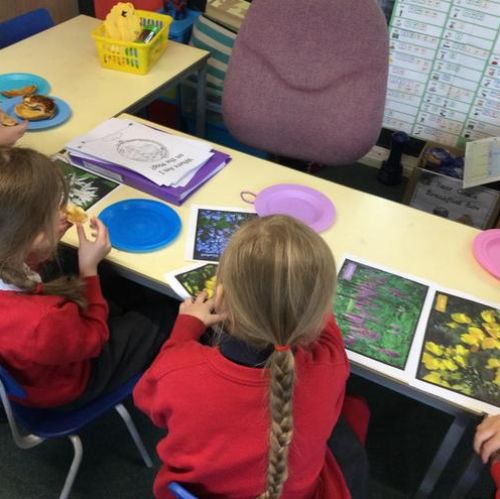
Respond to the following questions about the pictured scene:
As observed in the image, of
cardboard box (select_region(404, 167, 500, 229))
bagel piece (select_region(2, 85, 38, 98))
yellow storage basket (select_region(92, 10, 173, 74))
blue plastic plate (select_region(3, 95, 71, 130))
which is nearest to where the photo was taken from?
blue plastic plate (select_region(3, 95, 71, 130))

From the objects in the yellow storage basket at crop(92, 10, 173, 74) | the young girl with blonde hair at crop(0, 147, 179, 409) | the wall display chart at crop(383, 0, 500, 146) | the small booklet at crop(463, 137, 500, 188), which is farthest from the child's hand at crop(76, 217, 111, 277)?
the wall display chart at crop(383, 0, 500, 146)

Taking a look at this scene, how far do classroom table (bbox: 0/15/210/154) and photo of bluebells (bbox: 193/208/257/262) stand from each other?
0.53 meters

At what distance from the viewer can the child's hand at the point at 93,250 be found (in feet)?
3.94

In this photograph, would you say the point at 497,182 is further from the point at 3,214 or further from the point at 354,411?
the point at 3,214

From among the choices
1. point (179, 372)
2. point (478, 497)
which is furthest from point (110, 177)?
point (478, 497)

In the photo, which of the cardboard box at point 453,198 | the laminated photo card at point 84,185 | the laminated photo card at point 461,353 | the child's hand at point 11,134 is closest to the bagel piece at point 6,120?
the child's hand at point 11,134

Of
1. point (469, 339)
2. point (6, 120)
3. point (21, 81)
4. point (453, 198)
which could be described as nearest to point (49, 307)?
point (6, 120)

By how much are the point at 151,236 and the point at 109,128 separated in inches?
19.2

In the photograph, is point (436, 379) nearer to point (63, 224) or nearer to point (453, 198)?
point (63, 224)

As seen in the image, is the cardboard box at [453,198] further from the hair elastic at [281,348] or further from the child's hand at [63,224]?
the hair elastic at [281,348]

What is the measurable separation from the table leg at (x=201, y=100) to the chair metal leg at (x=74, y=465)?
151cm

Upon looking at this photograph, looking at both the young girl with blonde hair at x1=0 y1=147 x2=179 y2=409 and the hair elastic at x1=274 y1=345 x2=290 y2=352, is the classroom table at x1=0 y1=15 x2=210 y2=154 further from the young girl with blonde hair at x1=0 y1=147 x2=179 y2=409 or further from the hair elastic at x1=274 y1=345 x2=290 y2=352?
the hair elastic at x1=274 y1=345 x2=290 y2=352

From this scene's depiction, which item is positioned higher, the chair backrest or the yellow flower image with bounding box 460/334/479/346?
the yellow flower image with bounding box 460/334/479/346

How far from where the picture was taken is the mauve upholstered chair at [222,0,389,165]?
167 cm
